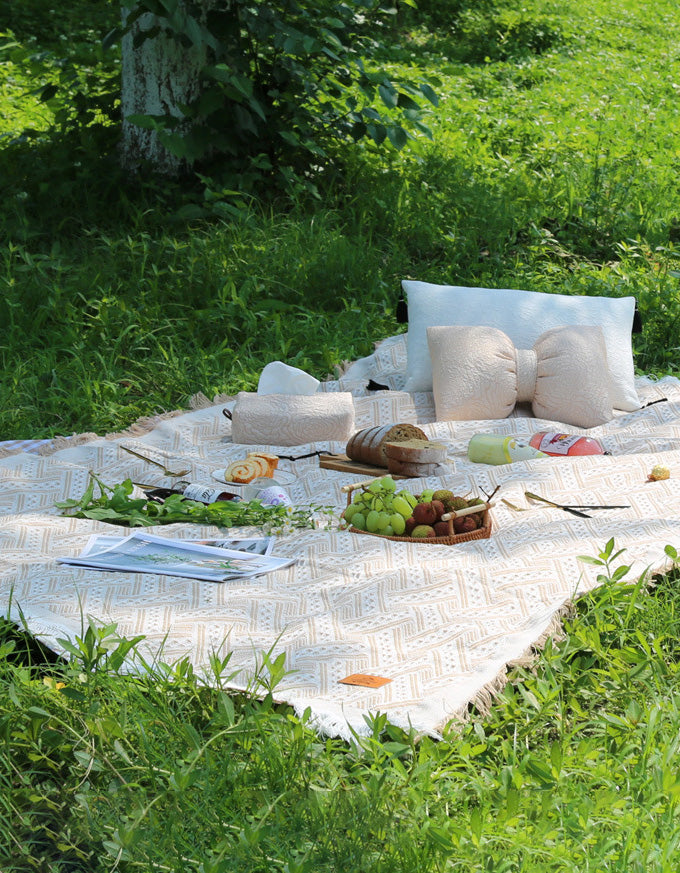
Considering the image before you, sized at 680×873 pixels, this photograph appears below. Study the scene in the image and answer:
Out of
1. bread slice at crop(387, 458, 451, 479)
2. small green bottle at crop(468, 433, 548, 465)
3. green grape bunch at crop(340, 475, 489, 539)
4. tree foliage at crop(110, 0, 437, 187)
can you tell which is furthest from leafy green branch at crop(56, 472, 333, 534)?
tree foliage at crop(110, 0, 437, 187)

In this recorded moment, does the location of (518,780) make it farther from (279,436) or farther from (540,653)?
(279,436)

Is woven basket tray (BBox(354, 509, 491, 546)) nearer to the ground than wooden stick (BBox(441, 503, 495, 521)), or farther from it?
nearer to the ground

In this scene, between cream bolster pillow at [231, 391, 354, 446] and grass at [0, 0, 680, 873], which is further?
cream bolster pillow at [231, 391, 354, 446]

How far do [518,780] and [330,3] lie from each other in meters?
5.73

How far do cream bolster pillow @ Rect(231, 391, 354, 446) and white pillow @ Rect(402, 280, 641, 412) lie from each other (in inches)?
26.5

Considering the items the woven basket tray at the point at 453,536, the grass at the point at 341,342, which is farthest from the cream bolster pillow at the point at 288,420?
the woven basket tray at the point at 453,536

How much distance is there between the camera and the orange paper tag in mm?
1975

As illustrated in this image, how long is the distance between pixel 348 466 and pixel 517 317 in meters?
1.39

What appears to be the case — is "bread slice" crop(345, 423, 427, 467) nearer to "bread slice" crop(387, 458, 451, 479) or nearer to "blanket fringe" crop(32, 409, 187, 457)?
"bread slice" crop(387, 458, 451, 479)

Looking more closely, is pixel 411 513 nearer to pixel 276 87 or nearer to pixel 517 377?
pixel 517 377

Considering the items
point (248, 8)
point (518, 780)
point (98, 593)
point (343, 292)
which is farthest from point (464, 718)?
point (248, 8)

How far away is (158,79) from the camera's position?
6.18 m

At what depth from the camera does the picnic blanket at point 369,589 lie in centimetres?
200

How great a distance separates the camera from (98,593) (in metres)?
2.37
